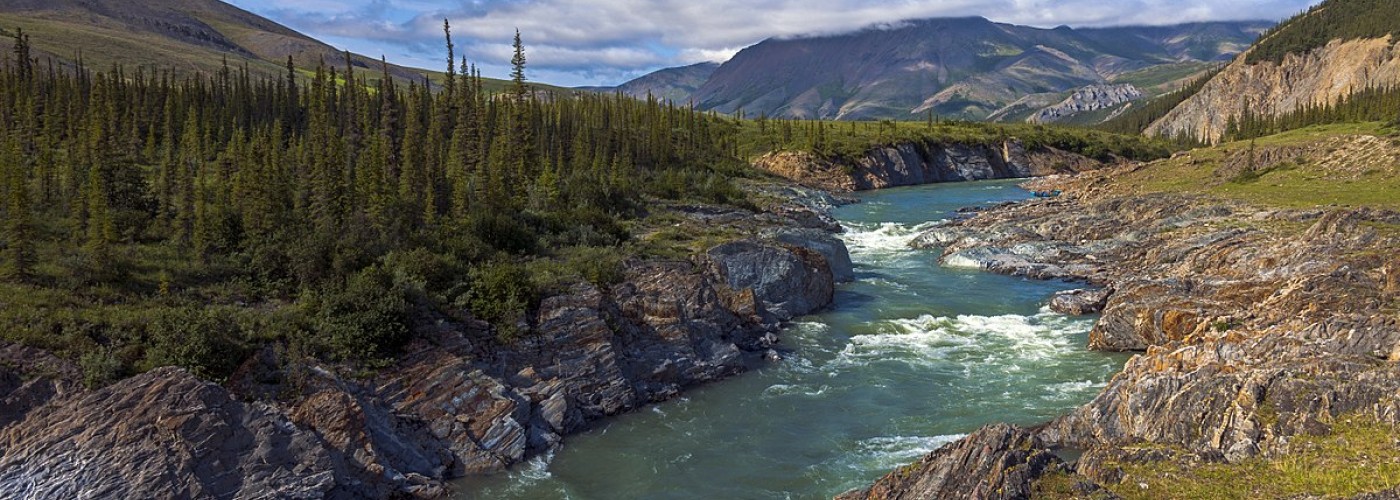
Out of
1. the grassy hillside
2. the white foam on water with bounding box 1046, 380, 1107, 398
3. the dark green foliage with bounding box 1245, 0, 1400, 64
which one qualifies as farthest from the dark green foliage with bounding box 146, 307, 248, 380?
the dark green foliage with bounding box 1245, 0, 1400, 64

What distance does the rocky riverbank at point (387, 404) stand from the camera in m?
21.1

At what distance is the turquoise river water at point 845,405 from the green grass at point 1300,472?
8316 mm

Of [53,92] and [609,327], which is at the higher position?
[53,92]

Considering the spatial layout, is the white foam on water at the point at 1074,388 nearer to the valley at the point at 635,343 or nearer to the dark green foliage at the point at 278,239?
the valley at the point at 635,343

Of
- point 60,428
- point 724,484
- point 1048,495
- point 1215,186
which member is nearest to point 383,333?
point 60,428

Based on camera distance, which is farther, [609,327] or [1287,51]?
[1287,51]

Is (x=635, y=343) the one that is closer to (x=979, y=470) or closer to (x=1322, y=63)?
(x=979, y=470)

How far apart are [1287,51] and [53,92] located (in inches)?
8717

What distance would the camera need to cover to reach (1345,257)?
37.3 meters

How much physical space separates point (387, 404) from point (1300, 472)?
77.2 ft

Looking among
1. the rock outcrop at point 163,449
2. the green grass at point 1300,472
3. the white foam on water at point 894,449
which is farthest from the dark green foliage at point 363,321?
the green grass at point 1300,472

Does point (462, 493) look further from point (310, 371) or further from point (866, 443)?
point (866, 443)

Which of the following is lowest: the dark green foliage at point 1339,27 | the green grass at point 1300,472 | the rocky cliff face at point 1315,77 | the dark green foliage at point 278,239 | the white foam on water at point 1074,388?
the white foam on water at point 1074,388

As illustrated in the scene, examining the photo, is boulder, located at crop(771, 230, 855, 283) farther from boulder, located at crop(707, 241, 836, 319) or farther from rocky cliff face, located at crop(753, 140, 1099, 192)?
rocky cliff face, located at crop(753, 140, 1099, 192)
